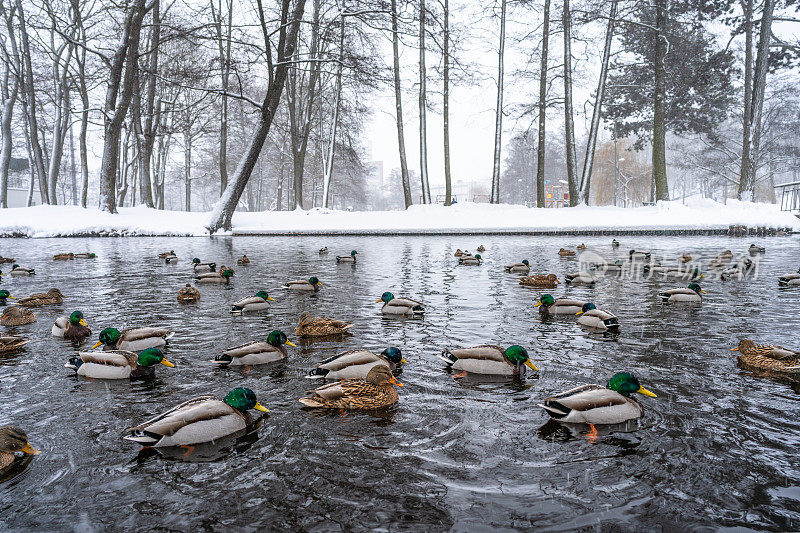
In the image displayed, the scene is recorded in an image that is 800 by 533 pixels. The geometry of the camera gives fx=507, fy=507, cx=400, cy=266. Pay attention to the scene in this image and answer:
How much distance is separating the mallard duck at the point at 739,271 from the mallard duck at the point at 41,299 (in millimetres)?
14478

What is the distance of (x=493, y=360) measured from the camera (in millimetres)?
5434

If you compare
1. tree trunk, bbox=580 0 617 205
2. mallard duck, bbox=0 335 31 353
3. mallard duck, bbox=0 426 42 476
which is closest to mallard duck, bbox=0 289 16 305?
mallard duck, bbox=0 335 31 353

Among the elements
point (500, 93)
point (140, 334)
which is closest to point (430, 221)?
point (500, 93)

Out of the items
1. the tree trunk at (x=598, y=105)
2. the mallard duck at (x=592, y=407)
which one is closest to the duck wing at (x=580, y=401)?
the mallard duck at (x=592, y=407)

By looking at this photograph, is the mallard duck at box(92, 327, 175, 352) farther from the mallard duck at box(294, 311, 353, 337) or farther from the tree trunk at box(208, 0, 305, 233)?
the tree trunk at box(208, 0, 305, 233)

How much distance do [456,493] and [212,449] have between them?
191cm

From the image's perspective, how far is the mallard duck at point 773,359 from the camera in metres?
5.40

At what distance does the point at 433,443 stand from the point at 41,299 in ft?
27.7

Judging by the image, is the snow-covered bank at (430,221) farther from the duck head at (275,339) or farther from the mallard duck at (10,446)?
the mallard duck at (10,446)

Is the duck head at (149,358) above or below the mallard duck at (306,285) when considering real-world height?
below

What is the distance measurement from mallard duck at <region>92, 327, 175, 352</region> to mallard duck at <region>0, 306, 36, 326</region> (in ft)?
7.63

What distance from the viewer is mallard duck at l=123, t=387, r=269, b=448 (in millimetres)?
3771

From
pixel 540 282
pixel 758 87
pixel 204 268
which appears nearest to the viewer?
pixel 540 282

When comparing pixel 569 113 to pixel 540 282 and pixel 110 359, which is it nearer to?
pixel 540 282
